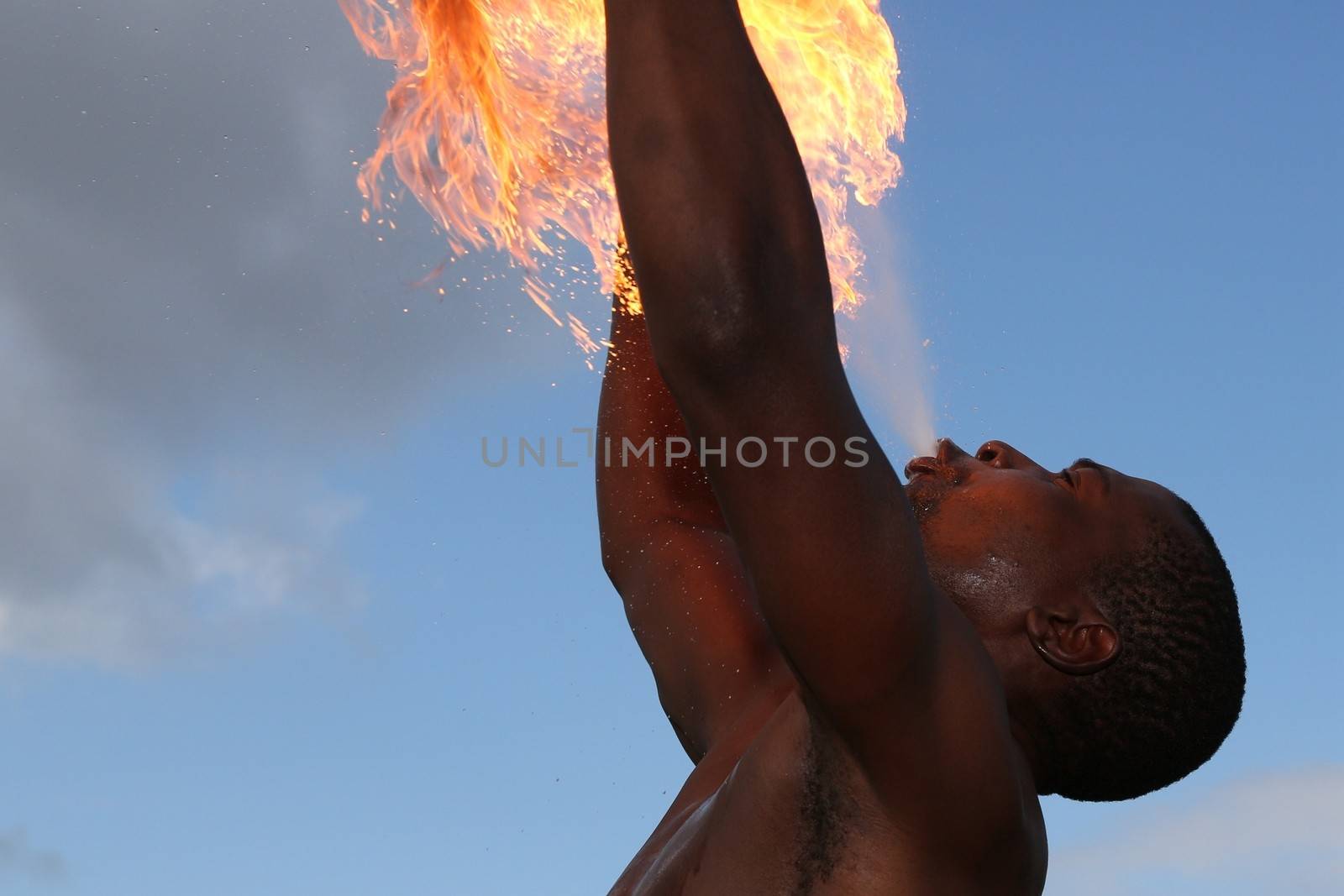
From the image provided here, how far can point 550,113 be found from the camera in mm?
4250

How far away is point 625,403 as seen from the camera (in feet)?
15.0

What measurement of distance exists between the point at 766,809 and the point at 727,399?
1153 millimetres

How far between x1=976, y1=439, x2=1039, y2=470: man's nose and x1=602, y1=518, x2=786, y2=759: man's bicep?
2.92ft

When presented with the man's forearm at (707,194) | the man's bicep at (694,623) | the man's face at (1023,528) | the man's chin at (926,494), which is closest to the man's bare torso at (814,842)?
the man's face at (1023,528)

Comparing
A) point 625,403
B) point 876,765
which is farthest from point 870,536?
point 625,403

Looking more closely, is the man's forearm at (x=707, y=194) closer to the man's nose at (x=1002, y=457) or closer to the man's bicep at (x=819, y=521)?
the man's bicep at (x=819, y=521)

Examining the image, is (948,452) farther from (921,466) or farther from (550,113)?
(550,113)

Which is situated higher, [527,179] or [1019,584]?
[527,179]

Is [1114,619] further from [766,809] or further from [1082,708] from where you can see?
[766,809]

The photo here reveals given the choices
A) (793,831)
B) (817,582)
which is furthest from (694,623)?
(817,582)

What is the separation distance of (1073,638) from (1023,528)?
30cm

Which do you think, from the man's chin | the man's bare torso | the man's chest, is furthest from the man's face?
the man's chest

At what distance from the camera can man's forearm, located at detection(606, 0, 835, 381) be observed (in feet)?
6.91

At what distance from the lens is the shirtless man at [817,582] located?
215 centimetres
